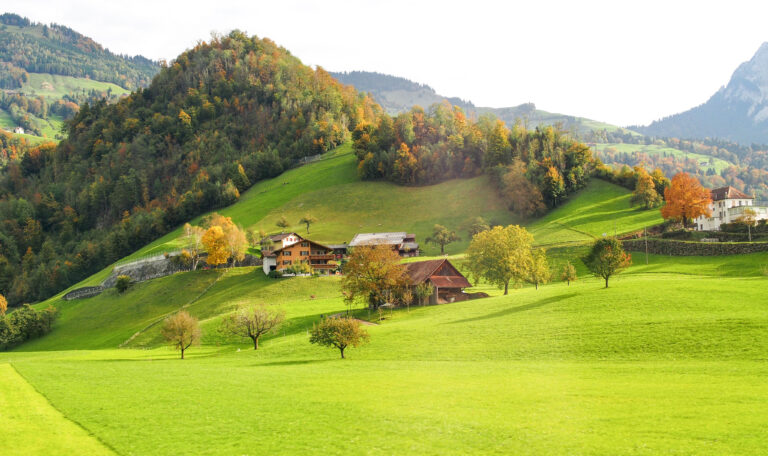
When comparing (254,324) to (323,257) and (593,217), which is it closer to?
(323,257)

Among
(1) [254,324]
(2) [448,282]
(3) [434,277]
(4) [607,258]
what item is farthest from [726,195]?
(1) [254,324]

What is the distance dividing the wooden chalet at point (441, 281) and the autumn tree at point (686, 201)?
148 feet

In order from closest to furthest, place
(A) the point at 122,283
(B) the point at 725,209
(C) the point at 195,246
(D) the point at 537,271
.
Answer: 1. (D) the point at 537,271
2. (B) the point at 725,209
3. (A) the point at 122,283
4. (C) the point at 195,246

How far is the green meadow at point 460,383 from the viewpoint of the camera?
65.1ft

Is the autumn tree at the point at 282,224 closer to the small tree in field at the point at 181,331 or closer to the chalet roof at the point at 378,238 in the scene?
the chalet roof at the point at 378,238

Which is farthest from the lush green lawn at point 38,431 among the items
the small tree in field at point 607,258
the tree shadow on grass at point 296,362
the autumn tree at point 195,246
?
the autumn tree at point 195,246

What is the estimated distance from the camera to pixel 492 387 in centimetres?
2916

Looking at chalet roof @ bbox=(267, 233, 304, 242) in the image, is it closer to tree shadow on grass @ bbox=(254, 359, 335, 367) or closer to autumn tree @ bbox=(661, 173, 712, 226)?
tree shadow on grass @ bbox=(254, 359, 335, 367)

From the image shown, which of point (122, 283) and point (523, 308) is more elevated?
point (122, 283)

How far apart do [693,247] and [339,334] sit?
204ft

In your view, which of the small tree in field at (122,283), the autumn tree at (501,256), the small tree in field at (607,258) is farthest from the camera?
the small tree in field at (122,283)

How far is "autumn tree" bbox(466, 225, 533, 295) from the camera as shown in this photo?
76188mm

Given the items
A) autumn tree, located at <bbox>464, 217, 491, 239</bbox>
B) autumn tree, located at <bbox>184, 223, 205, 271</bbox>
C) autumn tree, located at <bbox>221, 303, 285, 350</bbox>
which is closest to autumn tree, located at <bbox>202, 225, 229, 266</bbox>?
autumn tree, located at <bbox>184, 223, 205, 271</bbox>

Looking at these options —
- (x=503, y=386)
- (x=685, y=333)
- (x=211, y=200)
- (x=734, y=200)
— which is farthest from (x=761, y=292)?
(x=211, y=200)
